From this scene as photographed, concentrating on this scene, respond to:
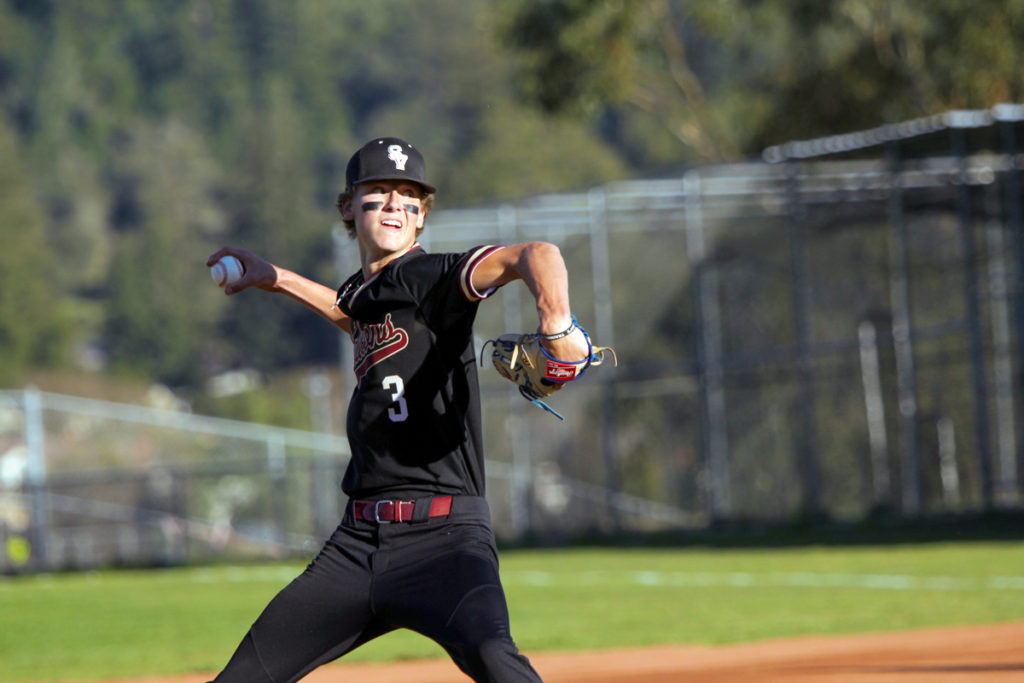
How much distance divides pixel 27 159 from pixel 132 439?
82204 mm

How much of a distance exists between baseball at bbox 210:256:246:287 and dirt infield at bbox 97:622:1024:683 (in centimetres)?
435

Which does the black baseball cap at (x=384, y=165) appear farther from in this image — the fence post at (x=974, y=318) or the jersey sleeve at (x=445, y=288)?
the fence post at (x=974, y=318)

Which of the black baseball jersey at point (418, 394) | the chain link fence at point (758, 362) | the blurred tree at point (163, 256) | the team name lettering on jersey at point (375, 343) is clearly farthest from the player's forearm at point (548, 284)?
the blurred tree at point (163, 256)

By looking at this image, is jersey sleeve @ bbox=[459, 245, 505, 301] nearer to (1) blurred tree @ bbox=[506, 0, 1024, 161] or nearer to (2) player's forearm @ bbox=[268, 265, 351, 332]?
(2) player's forearm @ bbox=[268, 265, 351, 332]

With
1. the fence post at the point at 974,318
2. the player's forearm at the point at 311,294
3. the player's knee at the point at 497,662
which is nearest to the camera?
the player's knee at the point at 497,662

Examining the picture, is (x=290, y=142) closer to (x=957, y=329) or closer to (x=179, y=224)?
(x=179, y=224)

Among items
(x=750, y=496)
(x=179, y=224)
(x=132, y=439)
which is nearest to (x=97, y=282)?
(x=179, y=224)

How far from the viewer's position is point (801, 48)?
119ft

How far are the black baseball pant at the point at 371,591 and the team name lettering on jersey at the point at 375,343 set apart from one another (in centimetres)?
49

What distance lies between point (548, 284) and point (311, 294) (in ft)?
5.74

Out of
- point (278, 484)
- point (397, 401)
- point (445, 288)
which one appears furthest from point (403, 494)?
point (278, 484)

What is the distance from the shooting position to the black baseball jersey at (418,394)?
195 inches

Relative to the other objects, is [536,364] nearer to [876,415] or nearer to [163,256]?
[876,415]

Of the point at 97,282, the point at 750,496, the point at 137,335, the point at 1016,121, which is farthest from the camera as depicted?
the point at 97,282
